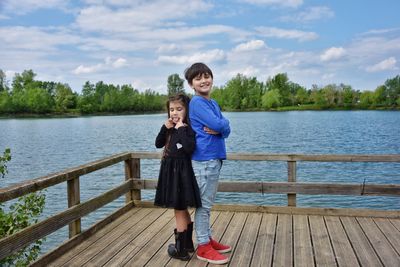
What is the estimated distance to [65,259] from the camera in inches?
153

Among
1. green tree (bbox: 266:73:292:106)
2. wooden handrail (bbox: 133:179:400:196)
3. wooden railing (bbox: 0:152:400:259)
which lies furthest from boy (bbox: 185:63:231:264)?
green tree (bbox: 266:73:292:106)

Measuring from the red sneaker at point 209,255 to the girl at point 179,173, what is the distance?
125 millimetres

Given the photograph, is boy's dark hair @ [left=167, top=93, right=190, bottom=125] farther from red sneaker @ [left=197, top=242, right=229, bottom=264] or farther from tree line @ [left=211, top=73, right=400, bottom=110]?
tree line @ [left=211, top=73, right=400, bottom=110]

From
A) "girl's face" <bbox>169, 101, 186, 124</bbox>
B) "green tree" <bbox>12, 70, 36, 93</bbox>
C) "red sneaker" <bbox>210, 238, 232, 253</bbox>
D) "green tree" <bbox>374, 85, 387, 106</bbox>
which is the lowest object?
"red sneaker" <bbox>210, 238, 232, 253</bbox>

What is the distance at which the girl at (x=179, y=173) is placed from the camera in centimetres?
371

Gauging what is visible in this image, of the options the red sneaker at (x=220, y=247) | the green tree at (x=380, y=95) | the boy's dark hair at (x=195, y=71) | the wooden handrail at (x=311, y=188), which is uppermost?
the green tree at (x=380, y=95)

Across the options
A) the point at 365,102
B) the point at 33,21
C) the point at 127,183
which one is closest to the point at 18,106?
the point at 33,21

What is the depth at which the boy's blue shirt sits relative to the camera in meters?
3.63

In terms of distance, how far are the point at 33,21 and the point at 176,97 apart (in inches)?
2934

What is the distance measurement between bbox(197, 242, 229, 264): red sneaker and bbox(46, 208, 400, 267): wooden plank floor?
6 centimetres

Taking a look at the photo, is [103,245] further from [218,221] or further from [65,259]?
[218,221]

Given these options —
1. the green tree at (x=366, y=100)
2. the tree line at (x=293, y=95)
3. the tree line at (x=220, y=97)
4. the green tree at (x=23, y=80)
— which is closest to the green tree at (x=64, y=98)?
the tree line at (x=220, y=97)

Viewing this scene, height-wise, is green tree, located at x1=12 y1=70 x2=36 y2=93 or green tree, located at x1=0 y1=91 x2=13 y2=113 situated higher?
green tree, located at x1=12 y1=70 x2=36 y2=93

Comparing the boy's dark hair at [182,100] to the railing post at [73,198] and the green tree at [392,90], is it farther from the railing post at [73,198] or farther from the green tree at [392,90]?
the green tree at [392,90]
